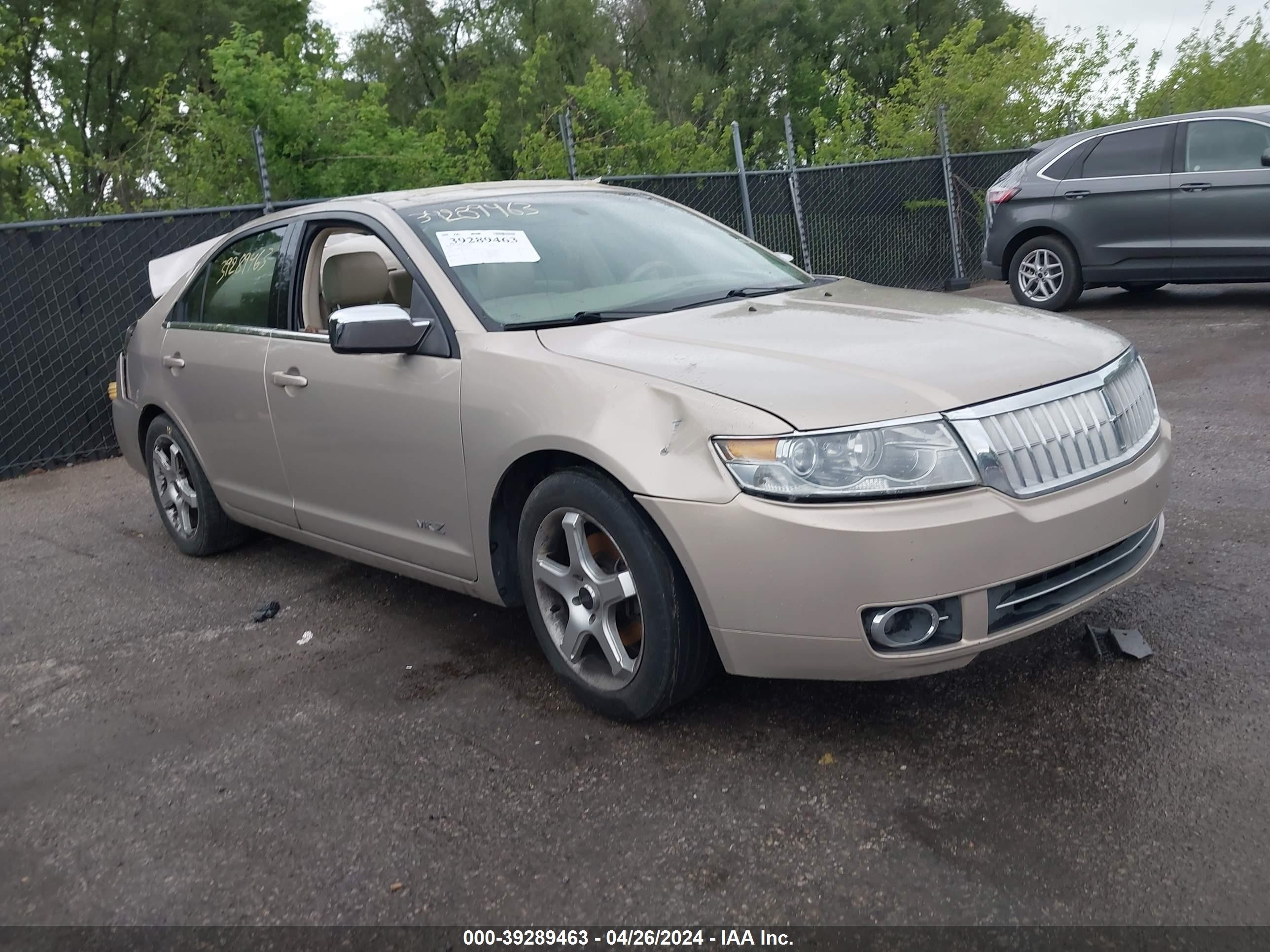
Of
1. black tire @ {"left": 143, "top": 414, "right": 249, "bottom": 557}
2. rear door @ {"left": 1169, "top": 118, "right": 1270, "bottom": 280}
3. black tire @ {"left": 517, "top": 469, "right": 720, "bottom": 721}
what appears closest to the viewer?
black tire @ {"left": 517, "top": 469, "right": 720, "bottom": 721}

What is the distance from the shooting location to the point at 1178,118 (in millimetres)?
10289

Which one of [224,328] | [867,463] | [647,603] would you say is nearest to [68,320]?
[224,328]

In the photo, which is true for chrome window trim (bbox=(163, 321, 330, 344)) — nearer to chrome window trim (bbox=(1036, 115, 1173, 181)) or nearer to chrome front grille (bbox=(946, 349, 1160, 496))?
chrome front grille (bbox=(946, 349, 1160, 496))

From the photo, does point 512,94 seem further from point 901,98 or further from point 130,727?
point 130,727

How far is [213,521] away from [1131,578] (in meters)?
3.96

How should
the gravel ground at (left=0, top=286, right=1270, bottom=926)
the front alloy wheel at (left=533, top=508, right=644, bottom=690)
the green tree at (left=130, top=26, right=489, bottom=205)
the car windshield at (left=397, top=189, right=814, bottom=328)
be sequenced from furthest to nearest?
the green tree at (left=130, top=26, right=489, bottom=205) < the car windshield at (left=397, top=189, right=814, bottom=328) < the front alloy wheel at (left=533, top=508, right=644, bottom=690) < the gravel ground at (left=0, top=286, right=1270, bottom=926)

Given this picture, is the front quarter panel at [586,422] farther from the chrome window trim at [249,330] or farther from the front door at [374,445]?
the chrome window trim at [249,330]

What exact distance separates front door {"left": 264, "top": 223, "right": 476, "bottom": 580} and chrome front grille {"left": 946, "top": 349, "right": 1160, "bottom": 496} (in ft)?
5.28

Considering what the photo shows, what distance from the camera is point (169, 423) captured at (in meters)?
5.61

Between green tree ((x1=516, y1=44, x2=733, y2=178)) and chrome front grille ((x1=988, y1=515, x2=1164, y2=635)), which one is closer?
chrome front grille ((x1=988, y1=515, x2=1164, y2=635))

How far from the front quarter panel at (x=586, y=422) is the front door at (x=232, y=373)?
1.35 m

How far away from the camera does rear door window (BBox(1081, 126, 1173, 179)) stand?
10336 mm

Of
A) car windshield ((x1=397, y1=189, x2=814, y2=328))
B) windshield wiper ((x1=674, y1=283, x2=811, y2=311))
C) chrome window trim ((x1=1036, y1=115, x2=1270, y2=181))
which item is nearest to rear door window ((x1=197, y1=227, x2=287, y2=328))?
car windshield ((x1=397, y1=189, x2=814, y2=328))

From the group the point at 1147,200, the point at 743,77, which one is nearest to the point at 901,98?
the point at 1147,200
